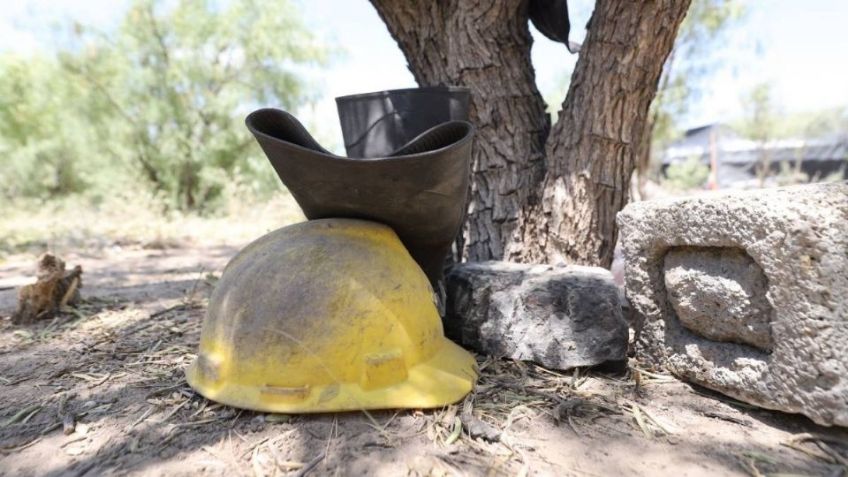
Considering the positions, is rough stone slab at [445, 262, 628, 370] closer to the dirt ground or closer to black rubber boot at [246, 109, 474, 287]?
the dirt ground

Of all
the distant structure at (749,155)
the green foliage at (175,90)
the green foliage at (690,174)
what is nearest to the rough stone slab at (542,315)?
the green foliage at (175,90)

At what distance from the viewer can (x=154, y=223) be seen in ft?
25.9

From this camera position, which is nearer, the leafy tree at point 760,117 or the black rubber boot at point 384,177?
the black rubber boot at point 384,177

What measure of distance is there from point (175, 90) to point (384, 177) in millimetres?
10688

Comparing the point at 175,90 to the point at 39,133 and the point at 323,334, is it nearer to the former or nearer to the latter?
the point at 39,133

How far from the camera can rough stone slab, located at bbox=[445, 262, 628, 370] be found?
1.84 meters

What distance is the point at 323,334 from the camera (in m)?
1.52

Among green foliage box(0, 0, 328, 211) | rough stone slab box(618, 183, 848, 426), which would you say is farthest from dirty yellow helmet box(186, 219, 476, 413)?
green foliage box(0, 0, 328, 211)

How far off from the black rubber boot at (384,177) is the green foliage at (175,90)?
964cm

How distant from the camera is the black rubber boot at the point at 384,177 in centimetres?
169

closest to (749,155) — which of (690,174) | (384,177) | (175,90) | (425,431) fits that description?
(690,174)

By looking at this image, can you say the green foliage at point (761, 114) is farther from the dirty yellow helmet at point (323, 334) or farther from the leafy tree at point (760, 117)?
the dirty yellow helmet at point (323, 334)

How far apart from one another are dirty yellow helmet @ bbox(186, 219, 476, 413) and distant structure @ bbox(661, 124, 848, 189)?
16439 mm

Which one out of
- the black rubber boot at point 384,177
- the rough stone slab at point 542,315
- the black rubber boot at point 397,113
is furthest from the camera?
the black rubber boot at point 397,113
